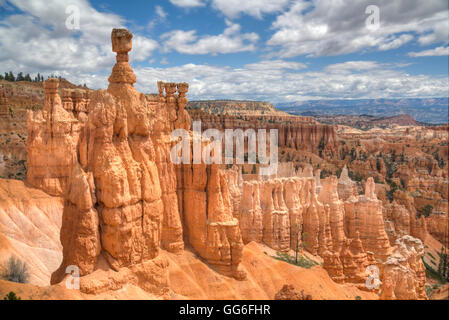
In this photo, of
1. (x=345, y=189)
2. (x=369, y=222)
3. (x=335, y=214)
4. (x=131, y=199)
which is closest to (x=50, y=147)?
(x=131, y=199)

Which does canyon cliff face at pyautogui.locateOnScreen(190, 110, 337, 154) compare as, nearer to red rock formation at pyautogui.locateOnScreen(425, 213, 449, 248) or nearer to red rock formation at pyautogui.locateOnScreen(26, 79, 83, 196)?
red rock formation at pyautogui.locateOnScreen(425, 213, 449, 248)

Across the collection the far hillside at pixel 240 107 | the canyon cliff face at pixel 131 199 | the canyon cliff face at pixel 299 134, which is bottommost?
the canyon cliff face at pixel 131 199

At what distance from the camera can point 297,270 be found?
19.3 meters

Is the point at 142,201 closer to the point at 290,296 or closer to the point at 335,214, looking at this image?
the point at 290,296

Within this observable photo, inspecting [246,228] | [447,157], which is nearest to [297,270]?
[246,228]

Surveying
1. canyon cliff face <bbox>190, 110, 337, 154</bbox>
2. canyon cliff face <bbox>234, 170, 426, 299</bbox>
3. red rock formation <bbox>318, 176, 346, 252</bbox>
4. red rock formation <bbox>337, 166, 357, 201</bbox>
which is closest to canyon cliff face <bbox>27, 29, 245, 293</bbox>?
canyon cliff face <bbox>234, 170, 426, 299</bbox>

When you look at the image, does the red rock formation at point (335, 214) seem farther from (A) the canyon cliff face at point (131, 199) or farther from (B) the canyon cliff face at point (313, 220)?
(A) the canyon cliff face at point (131, 199)

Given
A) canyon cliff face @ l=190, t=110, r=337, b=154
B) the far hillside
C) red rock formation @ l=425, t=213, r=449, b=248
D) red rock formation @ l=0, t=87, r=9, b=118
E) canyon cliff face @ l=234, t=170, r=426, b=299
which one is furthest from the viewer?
the far hillside

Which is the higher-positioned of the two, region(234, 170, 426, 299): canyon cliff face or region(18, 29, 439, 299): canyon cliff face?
region(18, 29, 439, 299): canyon cliff face

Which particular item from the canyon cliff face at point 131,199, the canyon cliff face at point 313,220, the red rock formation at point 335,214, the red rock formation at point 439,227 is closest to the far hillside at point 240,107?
the red rock formation at point 439,227

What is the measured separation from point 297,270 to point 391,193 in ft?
157

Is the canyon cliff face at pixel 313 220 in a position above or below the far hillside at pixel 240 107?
below
